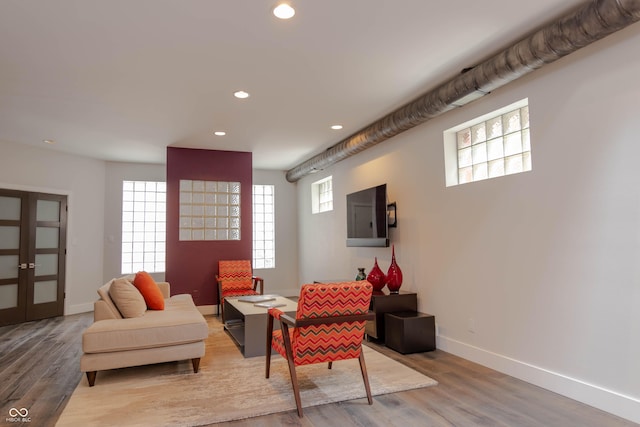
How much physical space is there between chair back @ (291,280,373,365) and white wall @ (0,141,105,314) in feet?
19.0

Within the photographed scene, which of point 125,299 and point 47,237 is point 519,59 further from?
point 47,237

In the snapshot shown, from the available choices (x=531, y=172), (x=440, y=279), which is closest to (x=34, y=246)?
(x=440, y=279)

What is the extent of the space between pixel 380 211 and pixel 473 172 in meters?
1.34

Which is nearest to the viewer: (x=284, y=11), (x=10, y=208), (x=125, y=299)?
(x=284, y=11)

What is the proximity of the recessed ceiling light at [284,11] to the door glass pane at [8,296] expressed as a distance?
6069mm

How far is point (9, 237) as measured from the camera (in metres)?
6.21

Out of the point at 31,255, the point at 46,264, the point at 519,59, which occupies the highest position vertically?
the point at 519,59

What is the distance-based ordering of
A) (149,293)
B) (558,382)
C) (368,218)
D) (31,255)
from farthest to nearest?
(31,255)
(368,218)
(149,293)
(558,382)

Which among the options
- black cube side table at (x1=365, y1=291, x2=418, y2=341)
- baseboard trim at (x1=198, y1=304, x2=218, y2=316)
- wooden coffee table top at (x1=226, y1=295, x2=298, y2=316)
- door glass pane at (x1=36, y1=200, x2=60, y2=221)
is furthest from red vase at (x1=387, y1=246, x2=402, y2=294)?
door glass pane at (x1=36, y1=200, x2=60, y2=221)

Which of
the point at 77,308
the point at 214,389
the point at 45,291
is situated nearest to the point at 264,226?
the point at 77,308

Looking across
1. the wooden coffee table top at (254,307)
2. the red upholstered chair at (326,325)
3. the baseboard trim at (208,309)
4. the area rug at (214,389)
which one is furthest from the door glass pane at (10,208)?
the red upholstered chair at (326,325)

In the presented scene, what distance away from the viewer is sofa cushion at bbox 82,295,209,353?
10.9ft

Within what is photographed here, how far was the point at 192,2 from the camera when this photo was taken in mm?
2672

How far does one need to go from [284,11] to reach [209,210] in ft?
15.3
